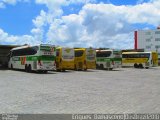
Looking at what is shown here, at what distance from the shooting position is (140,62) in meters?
56.7

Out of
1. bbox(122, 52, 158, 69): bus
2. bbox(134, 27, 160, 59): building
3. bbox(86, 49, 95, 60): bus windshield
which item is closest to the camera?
bbox(86, 49, 95, 60): bus windshield

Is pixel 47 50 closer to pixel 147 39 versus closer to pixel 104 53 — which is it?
pixel 104 53

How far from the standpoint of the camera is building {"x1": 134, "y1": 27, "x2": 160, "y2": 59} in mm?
138375

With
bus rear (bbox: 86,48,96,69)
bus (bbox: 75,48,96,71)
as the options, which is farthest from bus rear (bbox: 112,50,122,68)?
bus (bbox: 75,48,96,71)

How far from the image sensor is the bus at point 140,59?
2211 inches

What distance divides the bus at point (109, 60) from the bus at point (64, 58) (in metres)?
8.64

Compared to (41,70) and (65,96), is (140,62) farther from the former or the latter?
(65,96)

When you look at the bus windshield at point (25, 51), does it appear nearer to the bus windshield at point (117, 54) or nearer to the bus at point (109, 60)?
the bus at point (109, 60)

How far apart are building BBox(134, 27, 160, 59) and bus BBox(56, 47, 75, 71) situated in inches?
→ 4013

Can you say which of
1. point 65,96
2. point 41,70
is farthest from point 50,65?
point 65,96

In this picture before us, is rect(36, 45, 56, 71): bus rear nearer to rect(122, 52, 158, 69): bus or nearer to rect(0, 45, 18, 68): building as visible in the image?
rect(0, 45, 18, 68): building

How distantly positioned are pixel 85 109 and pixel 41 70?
23.6 metres

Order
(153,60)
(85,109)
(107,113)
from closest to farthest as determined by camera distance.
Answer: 1. (107,113)
2. (85,109)
3. (153,60)

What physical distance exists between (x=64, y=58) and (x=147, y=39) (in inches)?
4169
